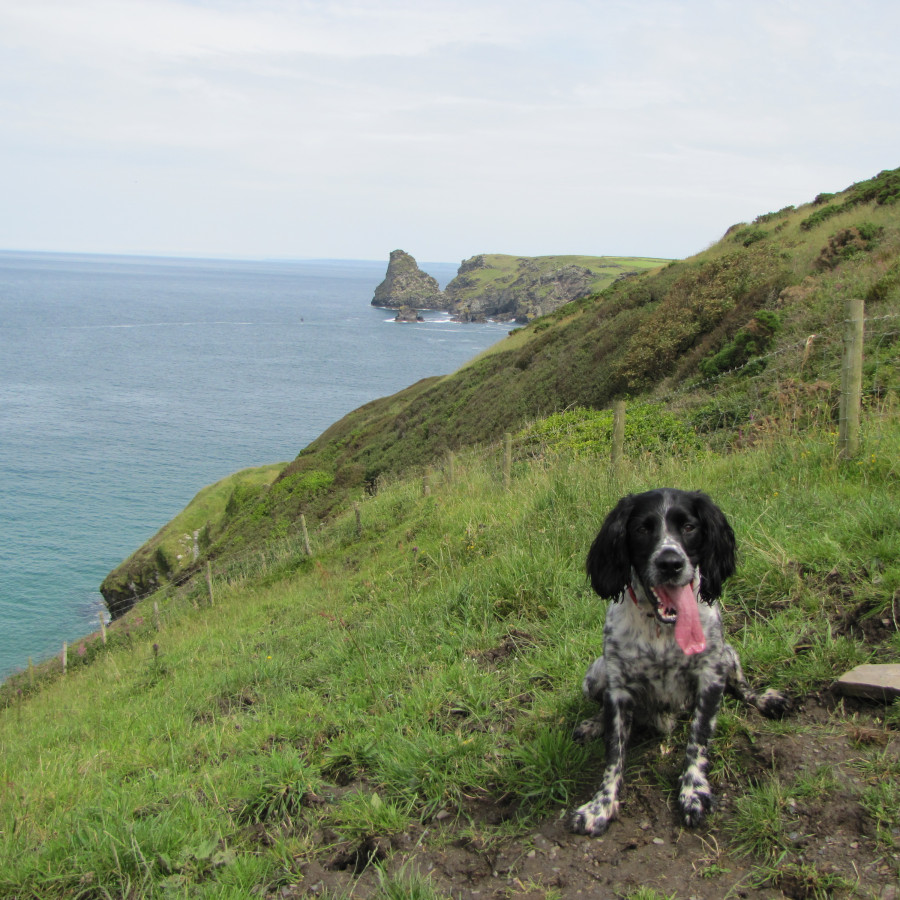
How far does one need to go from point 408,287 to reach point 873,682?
189 meters

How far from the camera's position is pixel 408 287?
188 m

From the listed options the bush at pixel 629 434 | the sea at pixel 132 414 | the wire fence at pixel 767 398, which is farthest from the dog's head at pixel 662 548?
the sea at pixel 132 414

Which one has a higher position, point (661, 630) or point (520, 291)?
point (520, 291)

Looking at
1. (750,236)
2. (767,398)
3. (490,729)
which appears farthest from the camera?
(750,236)

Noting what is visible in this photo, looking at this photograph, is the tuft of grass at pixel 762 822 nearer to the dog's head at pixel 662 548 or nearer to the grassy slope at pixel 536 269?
the dog's head at pixel 662 548

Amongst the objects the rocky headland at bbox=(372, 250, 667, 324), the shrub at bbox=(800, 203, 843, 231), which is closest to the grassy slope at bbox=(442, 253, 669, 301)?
the rocky headland at bbox=(372, 250, 667, 324)

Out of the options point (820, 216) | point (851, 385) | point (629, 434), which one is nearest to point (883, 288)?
point (629, 434)

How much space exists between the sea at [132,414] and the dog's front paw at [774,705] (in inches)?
690

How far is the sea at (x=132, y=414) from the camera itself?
3838 centimetres

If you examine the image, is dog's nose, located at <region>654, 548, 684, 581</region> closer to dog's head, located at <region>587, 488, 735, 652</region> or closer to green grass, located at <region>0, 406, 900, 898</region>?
dog's head, located at <region>587, 488, 735, 652</region>

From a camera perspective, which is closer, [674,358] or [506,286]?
[674,358]

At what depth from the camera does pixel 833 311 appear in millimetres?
14438

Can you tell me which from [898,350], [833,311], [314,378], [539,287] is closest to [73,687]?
[898,350]

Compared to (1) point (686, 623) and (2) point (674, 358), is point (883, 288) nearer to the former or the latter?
(2) point (674, 358)
